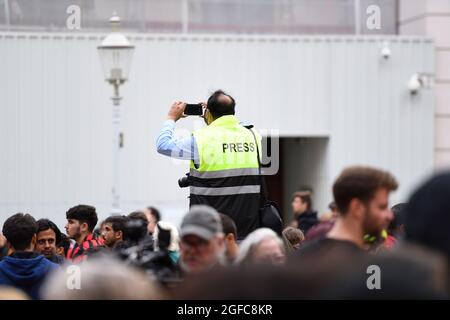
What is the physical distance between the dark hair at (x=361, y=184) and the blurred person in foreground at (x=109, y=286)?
1.09m

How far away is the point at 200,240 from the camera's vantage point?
16.8 feet

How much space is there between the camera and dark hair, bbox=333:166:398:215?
521 centimetres

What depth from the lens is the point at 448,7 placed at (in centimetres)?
1892

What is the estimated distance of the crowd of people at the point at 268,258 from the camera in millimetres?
3375

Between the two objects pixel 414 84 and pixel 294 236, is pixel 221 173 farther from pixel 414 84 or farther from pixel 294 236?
pixel 414 84

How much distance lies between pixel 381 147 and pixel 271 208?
1168 cm

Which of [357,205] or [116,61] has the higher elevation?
[116,61]

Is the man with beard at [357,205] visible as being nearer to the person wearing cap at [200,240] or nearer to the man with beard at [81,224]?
the person wearing cap at [200,240]

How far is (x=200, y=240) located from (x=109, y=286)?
3.57 feet

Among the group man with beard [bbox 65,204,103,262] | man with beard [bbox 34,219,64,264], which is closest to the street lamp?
man with beard [bbox 65,204,103,262]

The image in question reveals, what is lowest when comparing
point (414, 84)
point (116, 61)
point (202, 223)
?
point (202, 223)

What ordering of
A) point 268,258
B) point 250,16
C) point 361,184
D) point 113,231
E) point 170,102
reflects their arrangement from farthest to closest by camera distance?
point 250,16
point 170,102
point 113,231
point 268,258
point 361,184

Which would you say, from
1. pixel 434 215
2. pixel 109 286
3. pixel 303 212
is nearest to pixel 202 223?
pixel 109 286

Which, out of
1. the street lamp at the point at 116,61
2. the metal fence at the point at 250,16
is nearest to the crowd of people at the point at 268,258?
the street lamp at the point at 116,61
